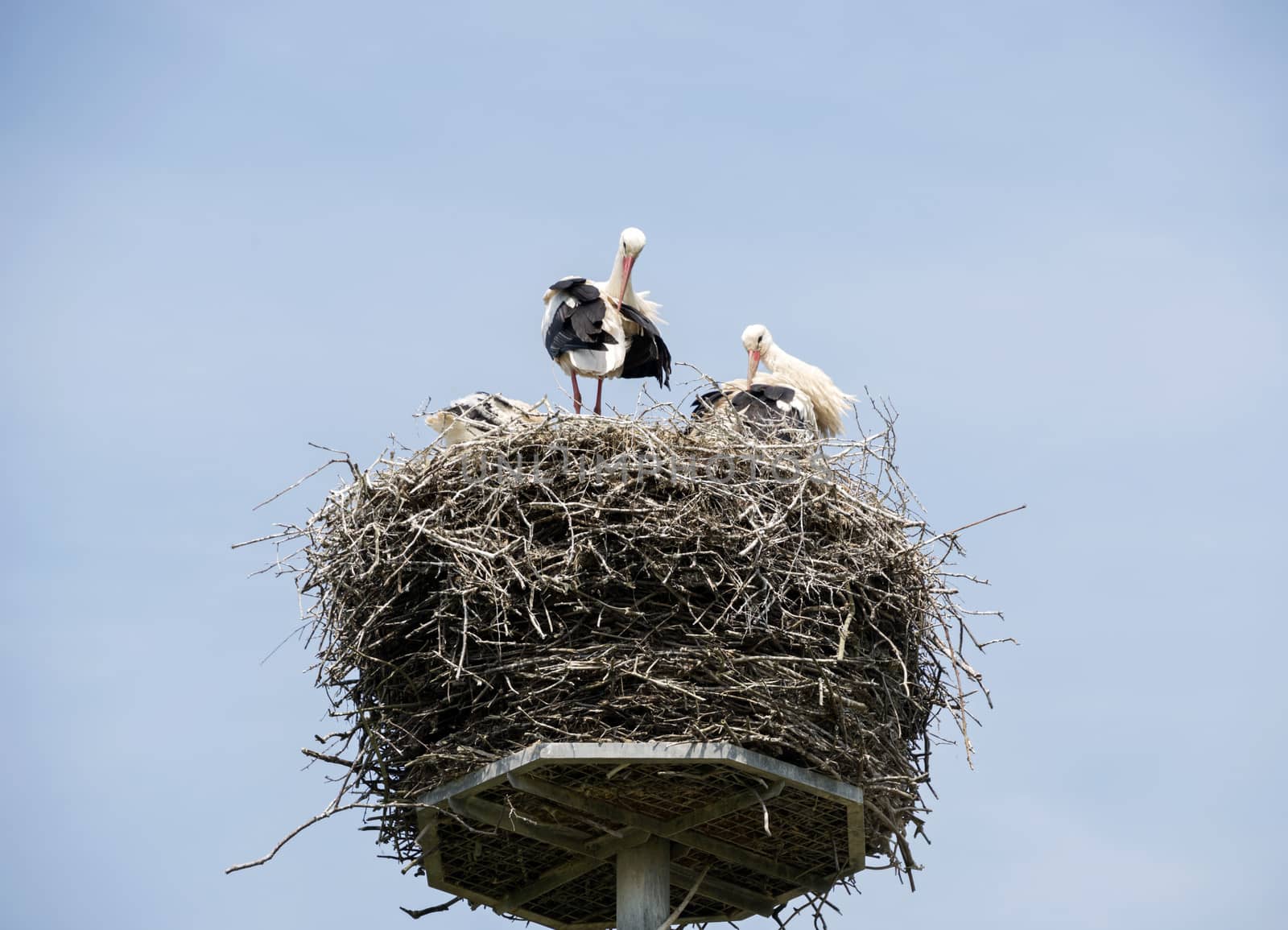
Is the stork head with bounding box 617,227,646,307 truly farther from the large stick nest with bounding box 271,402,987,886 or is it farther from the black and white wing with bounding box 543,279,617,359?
the large stick nest with bounding box 271,402,987,886

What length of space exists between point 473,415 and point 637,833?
2.45 meters

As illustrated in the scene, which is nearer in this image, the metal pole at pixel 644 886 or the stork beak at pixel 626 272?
the metal pole at pixel 644 886

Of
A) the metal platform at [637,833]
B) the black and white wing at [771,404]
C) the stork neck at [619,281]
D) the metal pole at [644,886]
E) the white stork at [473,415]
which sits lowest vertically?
the metal pole at [644,886]

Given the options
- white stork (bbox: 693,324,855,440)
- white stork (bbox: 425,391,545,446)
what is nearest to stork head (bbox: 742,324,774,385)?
white stork (bbox: 693,324,855,440)

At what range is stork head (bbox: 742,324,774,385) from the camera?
1366 cm

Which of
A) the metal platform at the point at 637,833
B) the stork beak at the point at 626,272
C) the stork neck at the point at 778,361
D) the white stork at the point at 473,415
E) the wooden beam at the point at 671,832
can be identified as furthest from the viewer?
the stork neck at the point at 778,361

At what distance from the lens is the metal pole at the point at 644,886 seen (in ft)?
28.1

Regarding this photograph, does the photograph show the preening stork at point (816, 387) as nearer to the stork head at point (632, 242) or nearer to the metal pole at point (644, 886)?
the stork head at point (632, 242)

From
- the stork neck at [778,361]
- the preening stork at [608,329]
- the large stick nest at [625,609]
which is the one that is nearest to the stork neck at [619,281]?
the preening stork at [608,329]

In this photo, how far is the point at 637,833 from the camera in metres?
8.70

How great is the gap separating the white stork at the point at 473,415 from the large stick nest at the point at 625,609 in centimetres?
87

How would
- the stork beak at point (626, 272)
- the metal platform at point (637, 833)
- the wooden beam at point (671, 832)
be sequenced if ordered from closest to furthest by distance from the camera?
the metal platform at point (637, 833) → the wooden beam at point (671, 832) → the stork beak at point (626, 272)

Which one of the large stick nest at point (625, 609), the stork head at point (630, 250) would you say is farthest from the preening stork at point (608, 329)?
the large stick nest at point (625, 609)

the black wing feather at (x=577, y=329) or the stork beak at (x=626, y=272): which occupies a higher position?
the stork beak at (x=626, y=272)
